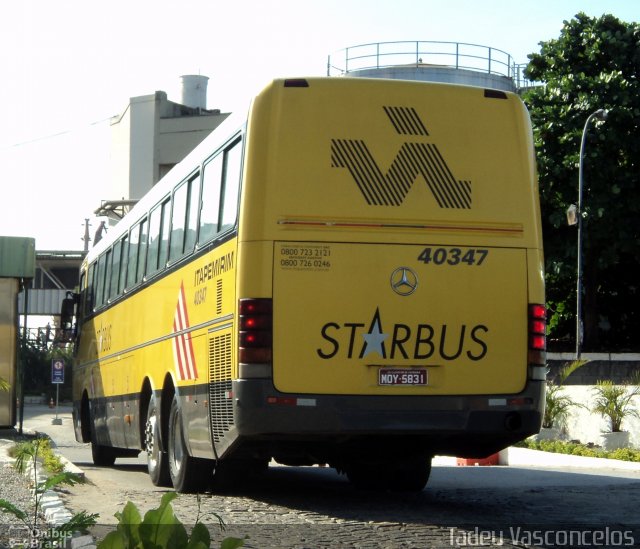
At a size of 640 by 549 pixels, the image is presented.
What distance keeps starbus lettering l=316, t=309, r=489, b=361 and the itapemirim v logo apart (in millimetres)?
995

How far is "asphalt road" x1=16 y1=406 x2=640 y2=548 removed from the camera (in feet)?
28.6

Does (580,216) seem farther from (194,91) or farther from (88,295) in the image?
(194,91)

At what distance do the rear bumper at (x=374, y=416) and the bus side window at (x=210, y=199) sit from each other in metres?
1.95

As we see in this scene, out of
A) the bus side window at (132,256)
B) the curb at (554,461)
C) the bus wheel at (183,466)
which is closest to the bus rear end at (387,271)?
the bus wheel at (183,466)

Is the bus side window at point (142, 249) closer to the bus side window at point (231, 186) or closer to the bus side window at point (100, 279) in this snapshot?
the bus side window at point (100, 279)

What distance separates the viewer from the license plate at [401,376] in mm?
10156

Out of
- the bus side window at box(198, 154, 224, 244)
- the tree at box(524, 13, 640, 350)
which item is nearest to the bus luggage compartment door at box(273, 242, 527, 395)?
the bus side window at box(198, 154, 224, 244)

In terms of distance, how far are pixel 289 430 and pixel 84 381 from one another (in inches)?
494

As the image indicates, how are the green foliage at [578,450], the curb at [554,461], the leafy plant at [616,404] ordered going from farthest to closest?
1. the leafy plant at [616,404]
2. the green foliage at [578,450]
3. the curb at [554,461]

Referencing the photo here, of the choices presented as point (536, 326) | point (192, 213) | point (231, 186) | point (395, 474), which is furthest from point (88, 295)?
point (536, 326)

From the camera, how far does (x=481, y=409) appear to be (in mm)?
10328

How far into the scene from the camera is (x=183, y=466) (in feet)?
40.0

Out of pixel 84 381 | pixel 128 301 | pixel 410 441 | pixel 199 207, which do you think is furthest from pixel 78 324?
pixel 410 441

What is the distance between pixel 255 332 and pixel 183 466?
2.65 metres
